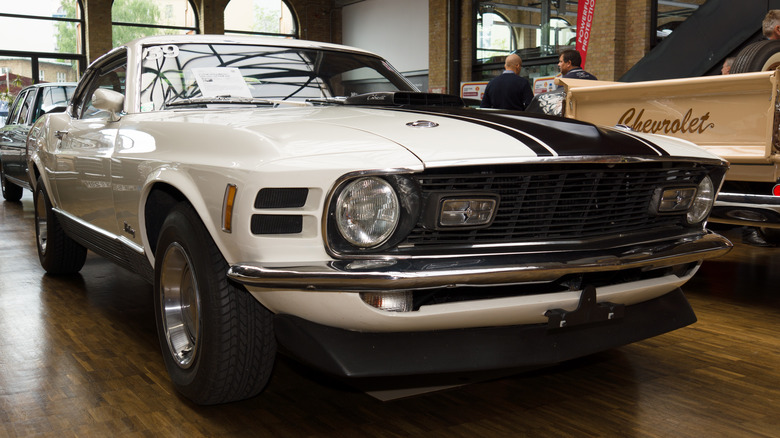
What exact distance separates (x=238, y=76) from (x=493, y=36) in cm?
1476

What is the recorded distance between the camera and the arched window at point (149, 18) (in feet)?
69.3

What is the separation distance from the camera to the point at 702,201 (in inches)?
112

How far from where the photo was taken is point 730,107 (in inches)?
167

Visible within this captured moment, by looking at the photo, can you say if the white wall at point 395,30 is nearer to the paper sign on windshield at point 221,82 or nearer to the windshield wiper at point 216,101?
the paper sign on windshield at point 221,82

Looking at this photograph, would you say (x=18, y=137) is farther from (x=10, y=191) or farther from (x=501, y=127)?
(x=501, y=127)

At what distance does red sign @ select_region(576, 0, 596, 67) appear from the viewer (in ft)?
45.3

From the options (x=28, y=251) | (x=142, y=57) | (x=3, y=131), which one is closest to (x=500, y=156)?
(x=142, y=57)

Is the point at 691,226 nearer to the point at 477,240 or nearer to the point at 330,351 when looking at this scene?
the point at 477,240

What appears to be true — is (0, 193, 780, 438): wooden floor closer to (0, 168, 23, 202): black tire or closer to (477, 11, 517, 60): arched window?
(0, 168, 23, 202): black tire

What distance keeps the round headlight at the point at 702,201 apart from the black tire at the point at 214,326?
5.37ft

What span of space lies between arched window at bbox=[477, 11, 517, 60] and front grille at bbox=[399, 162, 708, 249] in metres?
14.7

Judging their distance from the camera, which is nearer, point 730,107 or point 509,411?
point 509,411

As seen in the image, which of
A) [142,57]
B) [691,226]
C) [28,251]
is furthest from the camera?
[28,251]

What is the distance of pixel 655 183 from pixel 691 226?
1.12ft
